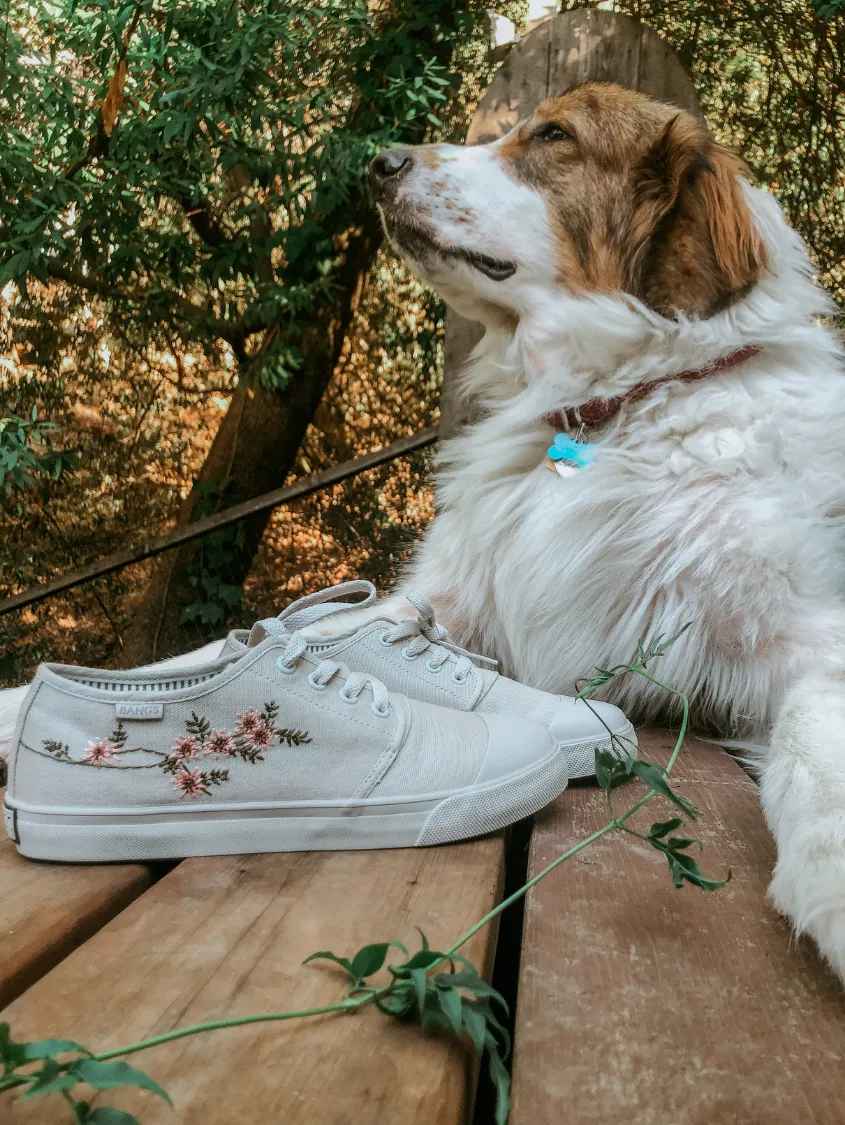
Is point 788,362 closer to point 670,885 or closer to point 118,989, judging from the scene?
point 670,885

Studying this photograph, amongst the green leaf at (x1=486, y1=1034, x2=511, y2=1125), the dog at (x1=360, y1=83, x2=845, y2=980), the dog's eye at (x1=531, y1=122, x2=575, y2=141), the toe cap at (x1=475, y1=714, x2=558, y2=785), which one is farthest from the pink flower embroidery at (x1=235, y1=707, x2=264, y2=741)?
the dog's eye at (x1=531, y1=122, x2=575, y2=141)

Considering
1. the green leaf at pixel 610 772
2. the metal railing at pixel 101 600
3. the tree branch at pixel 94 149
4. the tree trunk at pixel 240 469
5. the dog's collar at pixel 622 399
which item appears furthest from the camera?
the tree trunk at pixel 240 469

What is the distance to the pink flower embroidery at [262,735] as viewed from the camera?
1.01 metres

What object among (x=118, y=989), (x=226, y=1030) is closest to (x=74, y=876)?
(x=118, y=989)

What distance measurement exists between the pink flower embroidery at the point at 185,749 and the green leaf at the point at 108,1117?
0.50 meters

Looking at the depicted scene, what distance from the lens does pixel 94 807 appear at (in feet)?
3.20

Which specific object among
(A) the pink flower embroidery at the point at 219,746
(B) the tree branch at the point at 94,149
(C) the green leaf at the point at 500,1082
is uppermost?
(B) the tree branch at the point at 94,149

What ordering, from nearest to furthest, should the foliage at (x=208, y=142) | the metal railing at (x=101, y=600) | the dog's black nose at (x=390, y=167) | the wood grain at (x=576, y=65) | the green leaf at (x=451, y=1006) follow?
1. the green leaf at (x=451, y=1006)
2. the dog's black nose at (x=390, y=167)
3. the wood grain at (x=576, y=65)
4. the foliage at (x=208, y=142)
5. the metal railing at (x=101, y=600)

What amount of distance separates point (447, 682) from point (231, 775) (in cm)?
40

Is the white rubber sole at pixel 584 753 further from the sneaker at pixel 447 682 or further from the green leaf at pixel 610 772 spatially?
the green leaf at pixel 610 772

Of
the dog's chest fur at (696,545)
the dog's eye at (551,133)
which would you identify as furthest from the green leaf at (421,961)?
the dog's eye at (551,133)

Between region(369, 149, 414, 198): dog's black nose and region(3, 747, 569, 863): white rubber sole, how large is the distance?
4.29 feet

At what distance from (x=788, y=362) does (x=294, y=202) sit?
2.12 metres

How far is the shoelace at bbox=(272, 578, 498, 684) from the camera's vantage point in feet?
3.89
